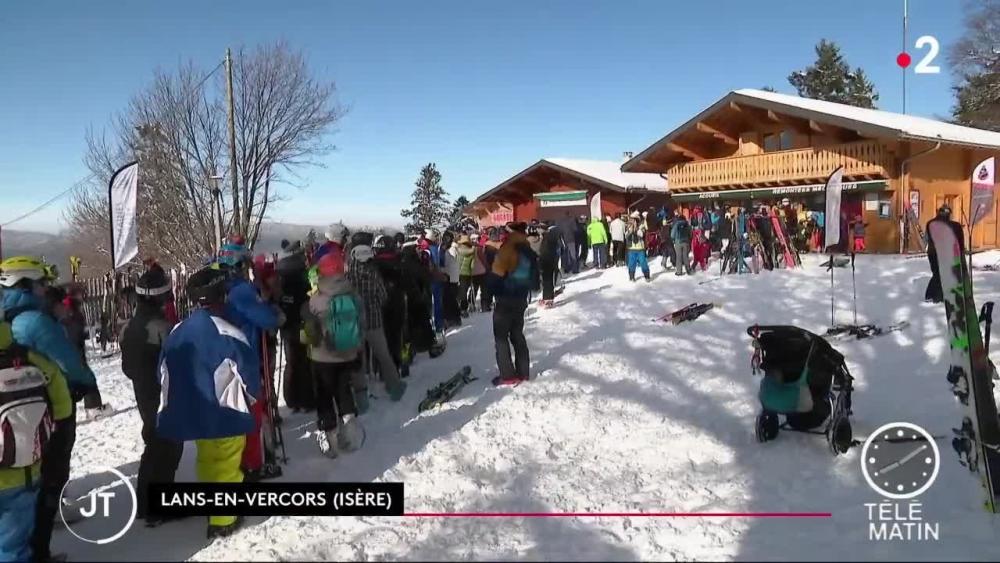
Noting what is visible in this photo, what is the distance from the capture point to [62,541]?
407cm

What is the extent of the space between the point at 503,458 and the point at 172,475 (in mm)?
2419

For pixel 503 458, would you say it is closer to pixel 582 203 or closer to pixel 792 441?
pixel 792 441

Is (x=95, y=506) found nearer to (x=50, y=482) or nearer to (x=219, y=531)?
(x=50, y=482)

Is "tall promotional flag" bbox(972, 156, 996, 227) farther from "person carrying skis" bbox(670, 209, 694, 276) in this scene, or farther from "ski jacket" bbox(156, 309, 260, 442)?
"ski jacket" bbox(156, 309, 260, 442)

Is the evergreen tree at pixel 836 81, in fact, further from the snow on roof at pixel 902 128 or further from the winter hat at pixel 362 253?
the winter hat at pixel 362 253

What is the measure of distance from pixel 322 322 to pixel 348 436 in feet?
3.26

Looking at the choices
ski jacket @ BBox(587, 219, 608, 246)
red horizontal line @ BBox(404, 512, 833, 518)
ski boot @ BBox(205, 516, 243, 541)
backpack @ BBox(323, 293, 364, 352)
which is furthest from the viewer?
ski jacket @ BBox(587, 219, 608, 246)

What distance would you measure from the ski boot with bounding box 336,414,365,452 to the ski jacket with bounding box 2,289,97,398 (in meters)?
1.87

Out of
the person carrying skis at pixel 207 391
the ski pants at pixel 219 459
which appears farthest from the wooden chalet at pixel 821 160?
the ski pants at pixel 219 459

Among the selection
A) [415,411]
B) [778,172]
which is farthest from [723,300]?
[778,172]

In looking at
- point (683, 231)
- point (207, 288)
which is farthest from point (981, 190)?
point (207, 288)

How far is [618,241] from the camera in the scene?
17.2m

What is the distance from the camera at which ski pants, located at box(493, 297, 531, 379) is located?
6.69m

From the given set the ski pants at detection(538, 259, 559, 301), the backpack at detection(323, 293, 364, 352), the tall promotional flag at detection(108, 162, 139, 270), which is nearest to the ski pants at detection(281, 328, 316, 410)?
the backpack at detection(323, 293, 364, 352)
